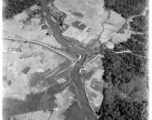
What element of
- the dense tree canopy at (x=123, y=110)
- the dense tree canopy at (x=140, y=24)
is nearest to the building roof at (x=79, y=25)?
the dense tree canopy at (x=140, y=24)

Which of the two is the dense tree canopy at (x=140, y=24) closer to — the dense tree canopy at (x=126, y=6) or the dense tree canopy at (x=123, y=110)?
the dense tree canopy at (x=126, y=6)

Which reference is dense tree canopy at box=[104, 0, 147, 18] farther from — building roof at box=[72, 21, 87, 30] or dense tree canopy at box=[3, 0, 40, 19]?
dense tree canopy at box=[3, 0, 40, 19]

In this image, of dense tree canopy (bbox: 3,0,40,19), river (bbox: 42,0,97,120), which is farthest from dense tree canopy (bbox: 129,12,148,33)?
dense tree canopy (bbox: 3,0,40,19)

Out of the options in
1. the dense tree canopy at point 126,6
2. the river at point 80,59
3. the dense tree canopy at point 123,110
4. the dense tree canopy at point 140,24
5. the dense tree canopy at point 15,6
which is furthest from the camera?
the dense tree canopy at point 126,6

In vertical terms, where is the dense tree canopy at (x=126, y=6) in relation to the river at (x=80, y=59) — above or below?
above

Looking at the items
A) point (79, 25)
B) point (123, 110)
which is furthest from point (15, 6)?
point (123, 110)

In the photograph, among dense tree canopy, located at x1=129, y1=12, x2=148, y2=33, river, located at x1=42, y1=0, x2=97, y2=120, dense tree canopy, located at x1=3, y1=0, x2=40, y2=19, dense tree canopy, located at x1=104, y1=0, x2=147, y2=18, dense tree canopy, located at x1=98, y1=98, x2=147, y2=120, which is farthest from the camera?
dense tree canopy, located at x1=104, y1=0, x2=147, y2=18

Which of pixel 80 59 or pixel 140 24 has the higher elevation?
pixel 140 24

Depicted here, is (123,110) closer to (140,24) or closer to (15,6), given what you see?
(140,24)

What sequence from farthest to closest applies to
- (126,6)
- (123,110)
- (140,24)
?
(126,6), (140,24), (123,110)

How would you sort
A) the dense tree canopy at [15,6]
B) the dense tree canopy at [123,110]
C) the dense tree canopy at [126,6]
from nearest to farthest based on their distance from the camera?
the dense tree canopy at [123,110], the dense tree canopy at [15,6], the dense tree canopy at [126,6]
